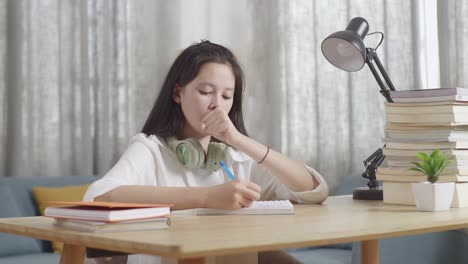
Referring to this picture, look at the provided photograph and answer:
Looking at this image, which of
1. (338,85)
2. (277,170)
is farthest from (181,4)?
(277,170)

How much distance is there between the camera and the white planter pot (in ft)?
6.45

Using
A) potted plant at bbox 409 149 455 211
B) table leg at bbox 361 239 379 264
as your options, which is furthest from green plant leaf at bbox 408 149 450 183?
table leg at bbox 361 239 379 264

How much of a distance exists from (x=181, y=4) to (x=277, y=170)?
2198 mm

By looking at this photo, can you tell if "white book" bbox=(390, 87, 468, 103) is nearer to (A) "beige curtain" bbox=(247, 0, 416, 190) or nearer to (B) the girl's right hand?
(B) the girl's right hand

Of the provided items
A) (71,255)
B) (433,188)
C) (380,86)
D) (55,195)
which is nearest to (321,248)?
(55,195)

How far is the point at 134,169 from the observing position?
2.12 metres

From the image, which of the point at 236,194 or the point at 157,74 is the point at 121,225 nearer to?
the point at 236,194

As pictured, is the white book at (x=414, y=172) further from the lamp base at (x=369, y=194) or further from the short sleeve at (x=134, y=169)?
the short sleeve at (x=134, y=169)

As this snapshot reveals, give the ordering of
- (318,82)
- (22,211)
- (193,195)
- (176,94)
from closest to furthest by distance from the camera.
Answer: (193,195) < (176,94) < (22,211) < (318,82)

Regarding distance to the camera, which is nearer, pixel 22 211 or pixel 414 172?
pixel 414 172

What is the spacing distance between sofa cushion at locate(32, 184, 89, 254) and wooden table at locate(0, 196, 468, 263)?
1.80 metres

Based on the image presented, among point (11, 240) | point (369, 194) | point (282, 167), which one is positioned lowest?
point (11, 240)

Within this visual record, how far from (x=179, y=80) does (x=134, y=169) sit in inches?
13.0

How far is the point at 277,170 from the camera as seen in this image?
2189 millimetres
